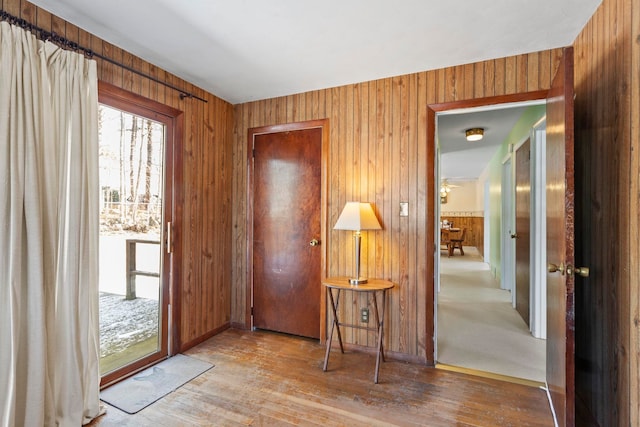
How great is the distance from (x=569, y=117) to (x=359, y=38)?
1.39m

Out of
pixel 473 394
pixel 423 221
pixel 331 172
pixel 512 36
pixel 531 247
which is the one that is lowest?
pixel 473 394

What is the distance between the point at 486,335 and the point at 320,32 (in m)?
3.30

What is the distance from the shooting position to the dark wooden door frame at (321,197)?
3113mm

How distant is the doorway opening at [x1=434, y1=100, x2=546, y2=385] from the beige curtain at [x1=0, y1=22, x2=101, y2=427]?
2.64 m

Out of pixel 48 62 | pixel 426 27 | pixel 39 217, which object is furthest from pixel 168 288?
pixel 426 27

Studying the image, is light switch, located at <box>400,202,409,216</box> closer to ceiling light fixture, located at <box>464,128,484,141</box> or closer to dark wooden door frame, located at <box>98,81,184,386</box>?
dark wooden door frame, located at <box>98,81,184,386</box>

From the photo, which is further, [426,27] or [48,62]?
[426,27]

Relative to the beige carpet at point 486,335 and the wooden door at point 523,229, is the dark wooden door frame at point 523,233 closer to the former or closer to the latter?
the wooden door at point 523,229

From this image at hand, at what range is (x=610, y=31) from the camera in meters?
1.74

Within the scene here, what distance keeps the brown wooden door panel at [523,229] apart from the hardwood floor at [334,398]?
1.67 metres

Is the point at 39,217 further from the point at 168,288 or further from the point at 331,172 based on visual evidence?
the point at 331,172

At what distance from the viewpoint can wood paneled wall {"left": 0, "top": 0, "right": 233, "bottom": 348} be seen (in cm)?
277

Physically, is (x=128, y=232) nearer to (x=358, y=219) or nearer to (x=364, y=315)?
(x=358, y=219)

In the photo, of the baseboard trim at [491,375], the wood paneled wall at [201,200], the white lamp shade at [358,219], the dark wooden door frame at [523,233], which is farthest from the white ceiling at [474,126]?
the wood paneled wall at [201,200]
